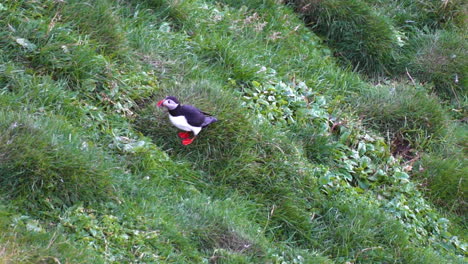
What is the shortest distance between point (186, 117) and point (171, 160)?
0.39 metres

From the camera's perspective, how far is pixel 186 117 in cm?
607

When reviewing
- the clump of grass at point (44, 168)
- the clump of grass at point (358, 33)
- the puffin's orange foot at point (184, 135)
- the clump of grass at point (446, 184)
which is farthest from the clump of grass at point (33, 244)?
the clump of grass at point (358, 33)

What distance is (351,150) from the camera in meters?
7.09

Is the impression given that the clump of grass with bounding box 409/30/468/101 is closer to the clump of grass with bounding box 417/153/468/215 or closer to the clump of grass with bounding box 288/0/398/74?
the clump of grass with bounding box 288/0/398/74

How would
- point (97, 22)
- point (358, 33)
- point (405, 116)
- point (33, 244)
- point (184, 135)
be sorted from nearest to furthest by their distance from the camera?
point (33, 244), point (184, 135), point (97, 22), point (405, 116), point (358, 33)

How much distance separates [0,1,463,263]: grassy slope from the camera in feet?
16.4

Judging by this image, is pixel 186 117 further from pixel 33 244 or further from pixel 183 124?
pixel 33 244

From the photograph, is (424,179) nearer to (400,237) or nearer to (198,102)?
(400,237)

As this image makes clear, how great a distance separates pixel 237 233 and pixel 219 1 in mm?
3681

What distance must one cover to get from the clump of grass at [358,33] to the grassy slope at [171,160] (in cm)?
96

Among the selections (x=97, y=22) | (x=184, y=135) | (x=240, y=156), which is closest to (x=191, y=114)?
(x=184, y=135)

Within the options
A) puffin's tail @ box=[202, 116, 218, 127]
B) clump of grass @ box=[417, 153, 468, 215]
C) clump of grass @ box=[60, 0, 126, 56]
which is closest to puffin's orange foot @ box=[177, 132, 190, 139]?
→ puffin's tail @ box=[202, 116, 218, 127]

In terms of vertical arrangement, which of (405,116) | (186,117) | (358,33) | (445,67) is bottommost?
(186,117)

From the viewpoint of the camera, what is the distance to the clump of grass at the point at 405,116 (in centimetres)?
767
